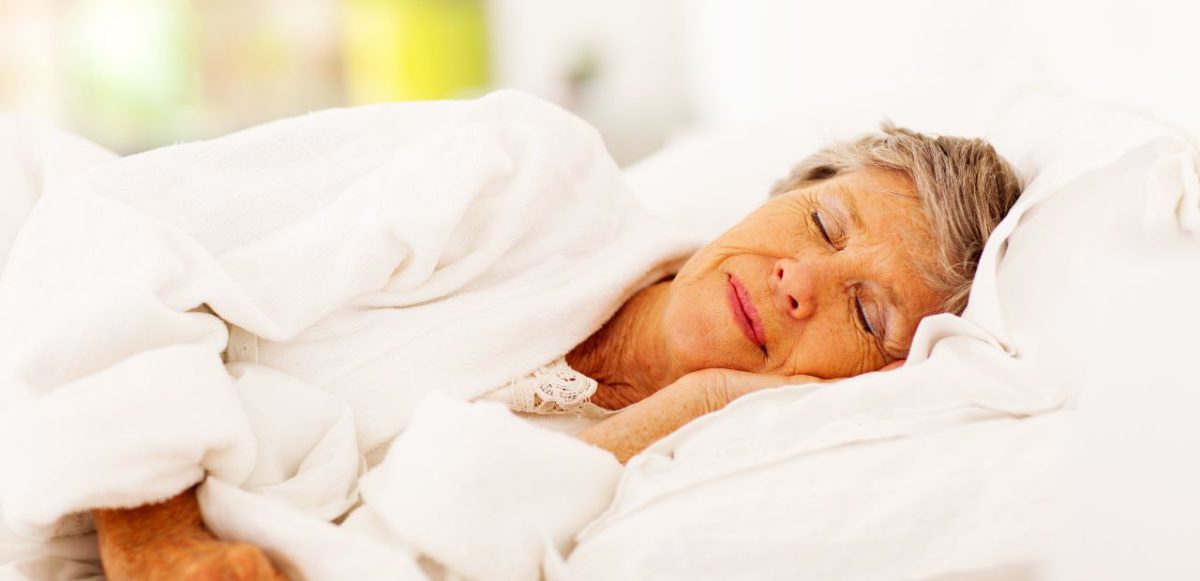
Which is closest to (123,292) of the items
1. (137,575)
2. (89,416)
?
(89,416)

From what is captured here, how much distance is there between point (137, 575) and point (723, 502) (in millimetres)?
480

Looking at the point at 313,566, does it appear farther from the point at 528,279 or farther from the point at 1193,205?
the point at 1193,205

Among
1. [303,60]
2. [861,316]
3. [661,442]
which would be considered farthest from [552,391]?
[303,60]

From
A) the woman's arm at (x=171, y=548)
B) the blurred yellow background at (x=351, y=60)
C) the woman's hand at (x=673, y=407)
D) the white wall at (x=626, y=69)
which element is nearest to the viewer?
the woman's arm at (x=171, y=548)

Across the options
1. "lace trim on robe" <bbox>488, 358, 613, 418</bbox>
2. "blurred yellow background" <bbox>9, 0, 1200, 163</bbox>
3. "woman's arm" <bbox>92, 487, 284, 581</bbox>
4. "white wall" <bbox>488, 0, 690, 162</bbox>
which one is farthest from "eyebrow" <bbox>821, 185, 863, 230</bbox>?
"white wall" <bbox>488, 0, 690, 162</bbox>

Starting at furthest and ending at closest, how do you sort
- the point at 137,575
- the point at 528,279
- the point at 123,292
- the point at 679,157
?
the point at 679,157 < the point at 528,279 < the point at 123,292 < the point at 137,575

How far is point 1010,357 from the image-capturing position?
100 centimetres

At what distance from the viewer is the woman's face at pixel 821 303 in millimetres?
1176

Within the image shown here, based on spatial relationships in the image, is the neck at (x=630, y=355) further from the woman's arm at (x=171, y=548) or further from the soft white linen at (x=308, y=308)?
the woman's arm at (x=171, y=548)

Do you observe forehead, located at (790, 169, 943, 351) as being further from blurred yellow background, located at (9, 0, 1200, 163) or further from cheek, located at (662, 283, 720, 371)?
blurred yellow background, located at (9, 0, 1200, 163)

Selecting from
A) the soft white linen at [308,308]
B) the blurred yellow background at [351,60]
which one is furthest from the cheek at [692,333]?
the blurred yellow background at [351,60]

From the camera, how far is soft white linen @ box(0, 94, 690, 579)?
794 mm

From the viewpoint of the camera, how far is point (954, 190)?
1199 mm

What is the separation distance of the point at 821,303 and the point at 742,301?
0.09m
